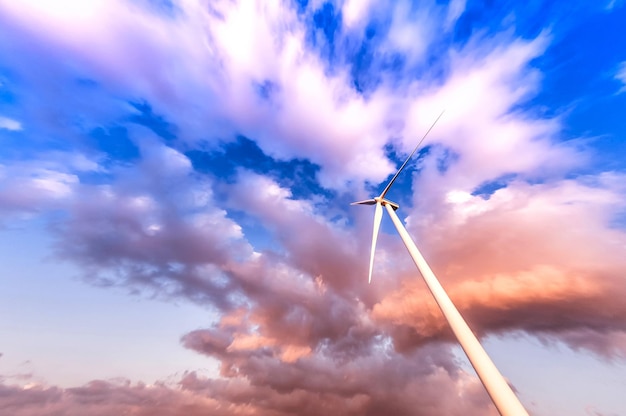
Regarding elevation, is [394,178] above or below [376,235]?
above

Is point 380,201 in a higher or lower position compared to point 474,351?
higher

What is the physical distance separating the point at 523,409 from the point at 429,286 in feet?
60.1

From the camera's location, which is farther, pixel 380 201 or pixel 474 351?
pixel 380 201

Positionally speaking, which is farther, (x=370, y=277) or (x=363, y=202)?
(x=363, y=202)

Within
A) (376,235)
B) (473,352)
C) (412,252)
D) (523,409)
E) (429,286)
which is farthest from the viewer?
(376,235)

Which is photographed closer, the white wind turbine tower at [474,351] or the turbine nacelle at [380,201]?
the white wind turbine tower at [474,351]

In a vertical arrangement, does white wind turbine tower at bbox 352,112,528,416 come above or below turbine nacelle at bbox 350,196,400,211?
below

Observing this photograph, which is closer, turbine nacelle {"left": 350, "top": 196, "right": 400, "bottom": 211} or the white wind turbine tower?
the white wind turbine tower

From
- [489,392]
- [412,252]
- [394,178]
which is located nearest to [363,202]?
[394,178]

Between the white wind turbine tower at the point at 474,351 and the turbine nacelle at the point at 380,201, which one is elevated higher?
the turbine nacelle at the point at 380,201

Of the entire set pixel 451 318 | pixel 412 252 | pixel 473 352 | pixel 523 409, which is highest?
pixel 412 252

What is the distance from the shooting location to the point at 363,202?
8906 cm

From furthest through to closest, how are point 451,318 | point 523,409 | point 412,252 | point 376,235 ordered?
point 376,235
point 412,252
point 451,318
point 523,409

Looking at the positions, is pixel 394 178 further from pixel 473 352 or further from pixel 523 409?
pixel 523 409
